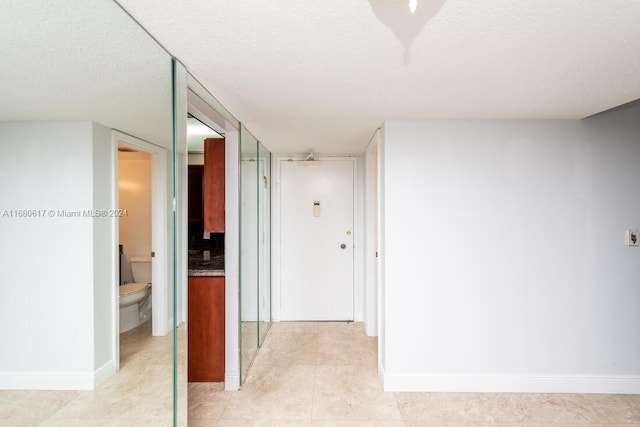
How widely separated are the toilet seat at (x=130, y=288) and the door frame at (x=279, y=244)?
284 centimetres

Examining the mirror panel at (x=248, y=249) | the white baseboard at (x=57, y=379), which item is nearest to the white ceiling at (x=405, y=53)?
→ the mirror panel at (x=248, y=249)

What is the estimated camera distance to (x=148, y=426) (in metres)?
1.37

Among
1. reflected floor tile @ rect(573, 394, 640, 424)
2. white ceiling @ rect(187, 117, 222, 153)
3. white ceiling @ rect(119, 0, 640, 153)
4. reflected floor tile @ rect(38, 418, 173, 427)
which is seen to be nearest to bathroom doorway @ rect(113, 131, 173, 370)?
reflected floor tile @ rect(38, 418, 173, 427)

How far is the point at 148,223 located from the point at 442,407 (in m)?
2.37

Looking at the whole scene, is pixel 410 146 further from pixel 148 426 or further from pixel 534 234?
pixel 148 426

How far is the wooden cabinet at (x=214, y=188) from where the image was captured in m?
2.69

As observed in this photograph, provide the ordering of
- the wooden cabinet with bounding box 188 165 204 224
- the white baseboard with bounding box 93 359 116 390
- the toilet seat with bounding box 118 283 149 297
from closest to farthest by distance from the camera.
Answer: the white baseboard with bounding box 93 359 116 390, the toilet seat with bounding box 118 283 149 297, the wooden cabinet with bounding box 188 165 204 224

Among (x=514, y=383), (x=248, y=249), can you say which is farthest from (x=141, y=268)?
(x=514, y=383)

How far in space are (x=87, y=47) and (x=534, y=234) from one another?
3.04 meters

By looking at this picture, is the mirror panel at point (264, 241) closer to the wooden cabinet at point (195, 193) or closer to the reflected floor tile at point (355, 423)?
the wooden cabinet at point (195, 193)

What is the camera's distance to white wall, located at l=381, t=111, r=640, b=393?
102 inches

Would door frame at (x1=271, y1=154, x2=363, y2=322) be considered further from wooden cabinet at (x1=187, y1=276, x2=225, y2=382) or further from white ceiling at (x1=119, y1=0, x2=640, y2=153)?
white ceiling at (x1=119, y1=0, x2=640, y2=153)

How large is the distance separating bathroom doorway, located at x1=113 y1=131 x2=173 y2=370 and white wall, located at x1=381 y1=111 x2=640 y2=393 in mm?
1688

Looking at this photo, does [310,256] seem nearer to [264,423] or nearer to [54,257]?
[264,423]
